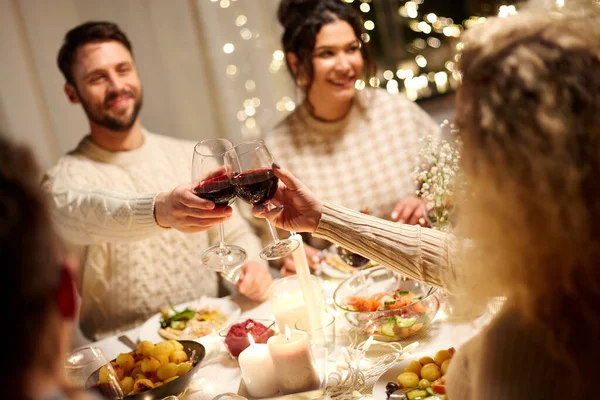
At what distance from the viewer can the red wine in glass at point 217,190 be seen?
54.9 inches

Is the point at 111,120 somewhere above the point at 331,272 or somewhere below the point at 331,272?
above

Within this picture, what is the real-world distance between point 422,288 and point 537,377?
85 centimetres

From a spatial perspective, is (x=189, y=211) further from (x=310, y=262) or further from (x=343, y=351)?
(x=310, y=262)

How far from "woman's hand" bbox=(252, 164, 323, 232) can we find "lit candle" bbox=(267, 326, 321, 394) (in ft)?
0.96

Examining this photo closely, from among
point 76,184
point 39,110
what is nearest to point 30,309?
point 76,184

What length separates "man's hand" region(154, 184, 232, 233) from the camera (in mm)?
1470

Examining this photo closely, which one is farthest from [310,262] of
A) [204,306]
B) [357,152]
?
[357,152]

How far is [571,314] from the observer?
0.78 metres

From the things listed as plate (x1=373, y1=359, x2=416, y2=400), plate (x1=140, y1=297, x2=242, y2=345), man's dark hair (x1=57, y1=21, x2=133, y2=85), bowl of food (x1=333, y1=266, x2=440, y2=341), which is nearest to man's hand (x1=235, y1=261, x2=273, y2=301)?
plate (x1=140, y1=297, x2=242, y2=345)

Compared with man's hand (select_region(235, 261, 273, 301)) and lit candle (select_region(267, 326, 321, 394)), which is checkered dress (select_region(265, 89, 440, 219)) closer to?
man's hand (select_region(235, 261, 273, 301))

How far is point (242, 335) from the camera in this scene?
60.1 inches

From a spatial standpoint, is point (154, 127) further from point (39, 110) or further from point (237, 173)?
point (237, 173)

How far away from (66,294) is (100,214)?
1.54 meters

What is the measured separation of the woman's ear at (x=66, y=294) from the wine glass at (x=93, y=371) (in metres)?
0.84
